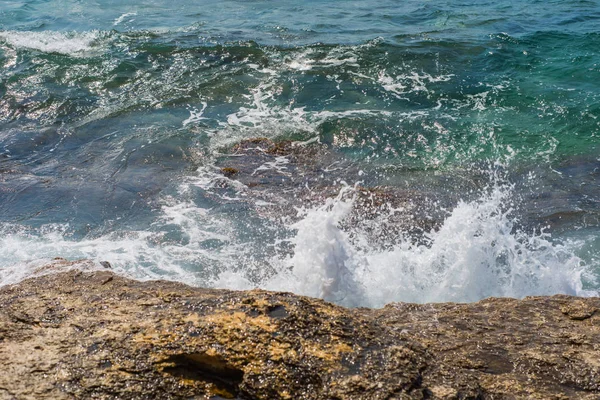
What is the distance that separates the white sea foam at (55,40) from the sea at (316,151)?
9cm

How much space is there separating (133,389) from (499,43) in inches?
493

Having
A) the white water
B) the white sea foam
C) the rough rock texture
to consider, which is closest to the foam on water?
the white water

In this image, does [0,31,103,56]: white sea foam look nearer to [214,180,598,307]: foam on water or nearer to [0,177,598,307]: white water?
[0,177,598,307]: white water

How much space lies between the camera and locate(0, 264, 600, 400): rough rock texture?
2.70m

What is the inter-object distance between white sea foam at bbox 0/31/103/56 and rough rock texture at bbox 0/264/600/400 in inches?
462

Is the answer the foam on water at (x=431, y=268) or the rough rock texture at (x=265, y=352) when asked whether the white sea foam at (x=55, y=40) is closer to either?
the foam on water at (x=431, y=268)

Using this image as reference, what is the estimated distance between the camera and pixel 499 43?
1327 cm

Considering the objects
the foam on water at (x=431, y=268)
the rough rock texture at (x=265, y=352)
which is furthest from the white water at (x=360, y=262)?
the rough rock texture at (x=265, y=352)

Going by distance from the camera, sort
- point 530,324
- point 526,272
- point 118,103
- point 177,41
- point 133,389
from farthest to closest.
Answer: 1. point 177,41
2. point 118,103
3. point 526,272
4. point 530,324
5. point 133,389

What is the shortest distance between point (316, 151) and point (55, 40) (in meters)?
8.95

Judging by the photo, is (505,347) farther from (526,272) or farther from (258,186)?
(258,186)

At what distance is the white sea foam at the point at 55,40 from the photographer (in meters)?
14.0

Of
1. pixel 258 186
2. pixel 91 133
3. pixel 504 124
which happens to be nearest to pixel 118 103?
pixel 91 133

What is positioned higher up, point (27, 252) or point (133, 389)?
point (133, 389)
